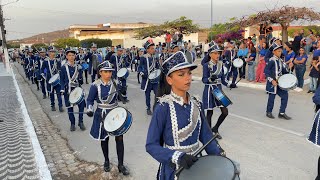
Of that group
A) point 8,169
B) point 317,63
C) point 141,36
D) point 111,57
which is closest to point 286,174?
point 8,169

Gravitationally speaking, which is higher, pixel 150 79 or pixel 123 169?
pixel 150 79

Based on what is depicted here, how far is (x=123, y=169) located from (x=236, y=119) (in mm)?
3959

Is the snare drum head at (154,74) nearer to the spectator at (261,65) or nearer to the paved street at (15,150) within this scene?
the paved street at (15,150)

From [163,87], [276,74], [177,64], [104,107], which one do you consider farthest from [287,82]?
[177,64]

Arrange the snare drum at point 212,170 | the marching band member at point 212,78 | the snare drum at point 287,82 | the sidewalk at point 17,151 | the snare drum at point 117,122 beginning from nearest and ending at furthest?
the snare drum at point 212,170, the snare drum at point 117,122, the sidewalk at point 17,151, the marching band member at point 212,78, the snare drum at point 287,82

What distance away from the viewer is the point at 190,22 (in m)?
39.0

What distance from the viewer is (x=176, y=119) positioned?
8.96ft

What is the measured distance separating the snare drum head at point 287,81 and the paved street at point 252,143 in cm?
87

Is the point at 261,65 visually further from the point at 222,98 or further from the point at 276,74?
the point at 222,98

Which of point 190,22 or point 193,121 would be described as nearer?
point 193,121

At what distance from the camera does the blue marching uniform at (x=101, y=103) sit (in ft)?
16.9

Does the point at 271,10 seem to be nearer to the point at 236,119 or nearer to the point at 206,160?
the point at 236,119

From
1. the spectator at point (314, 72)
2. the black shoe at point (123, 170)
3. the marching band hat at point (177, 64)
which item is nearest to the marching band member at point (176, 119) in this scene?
the marching band hat at point (177, 64)

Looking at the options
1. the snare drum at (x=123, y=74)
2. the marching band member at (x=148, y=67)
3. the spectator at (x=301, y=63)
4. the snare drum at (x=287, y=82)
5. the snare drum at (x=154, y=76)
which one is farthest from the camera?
the spectator at (x=301, y=63)
